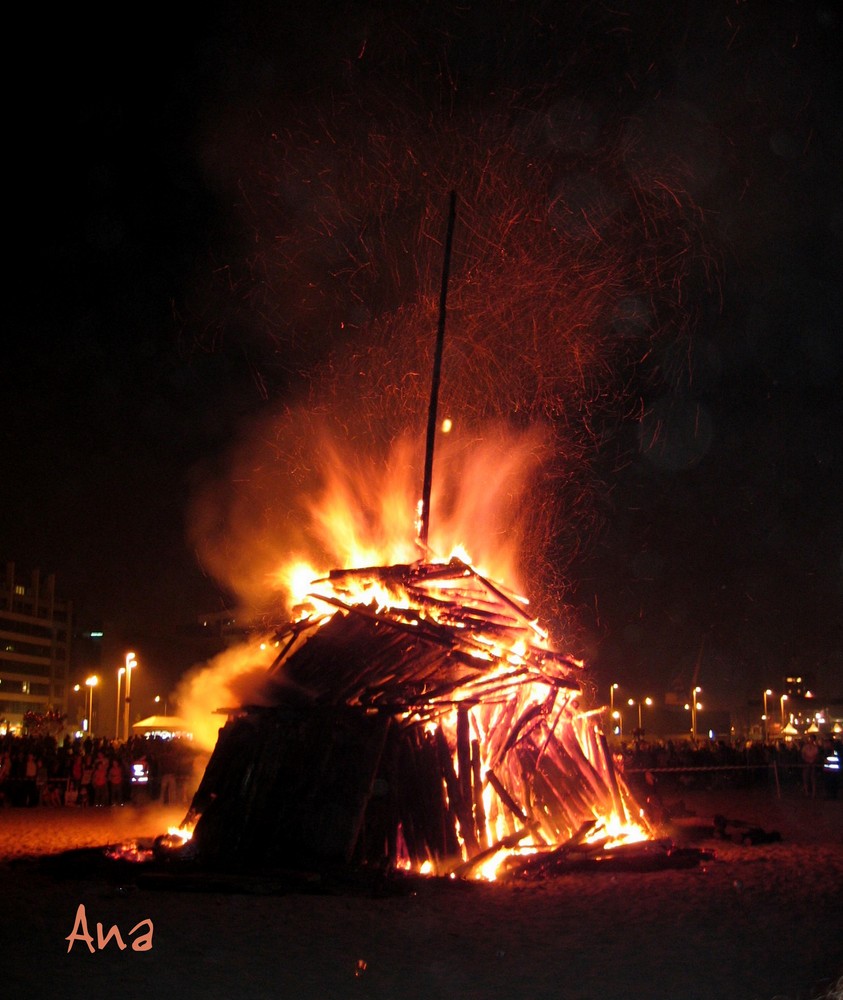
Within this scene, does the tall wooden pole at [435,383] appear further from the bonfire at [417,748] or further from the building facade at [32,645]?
the building facade at [32,645]

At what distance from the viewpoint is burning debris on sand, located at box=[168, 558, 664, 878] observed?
13180 millimetres

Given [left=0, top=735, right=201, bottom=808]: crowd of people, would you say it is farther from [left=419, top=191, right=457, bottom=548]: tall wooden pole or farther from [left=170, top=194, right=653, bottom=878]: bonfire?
[left=419, top=191, right=457, bottom=548]: tall wooden pole

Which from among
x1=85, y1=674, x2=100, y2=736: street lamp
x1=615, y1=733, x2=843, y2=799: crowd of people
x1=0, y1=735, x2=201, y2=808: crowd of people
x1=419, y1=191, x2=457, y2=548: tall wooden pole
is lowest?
x1=615, y1=733, x2=843, y2=799: crowd of people

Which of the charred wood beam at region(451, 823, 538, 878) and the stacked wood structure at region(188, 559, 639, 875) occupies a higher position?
the stacked wood structure at region(188, 559, 639, 875)

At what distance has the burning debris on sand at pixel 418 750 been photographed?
519 inches

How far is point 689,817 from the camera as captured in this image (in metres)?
20.8

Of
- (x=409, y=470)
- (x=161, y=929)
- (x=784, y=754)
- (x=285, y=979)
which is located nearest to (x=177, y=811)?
(x=409, y=470)

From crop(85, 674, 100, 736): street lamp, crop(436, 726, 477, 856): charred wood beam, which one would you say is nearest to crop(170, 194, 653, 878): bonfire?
crop(436, 726, 477, 856): charred wood beam

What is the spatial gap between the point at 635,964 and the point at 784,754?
103ft

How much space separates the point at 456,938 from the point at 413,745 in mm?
4449

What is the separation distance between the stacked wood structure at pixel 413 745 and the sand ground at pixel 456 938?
1200 millimetres

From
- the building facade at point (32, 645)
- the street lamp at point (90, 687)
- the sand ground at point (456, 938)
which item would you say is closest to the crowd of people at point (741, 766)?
the sand ground at point (456, 938)

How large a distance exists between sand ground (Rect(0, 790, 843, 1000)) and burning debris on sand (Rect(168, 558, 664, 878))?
3.47ft

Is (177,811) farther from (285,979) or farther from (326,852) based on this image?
(285,979)
